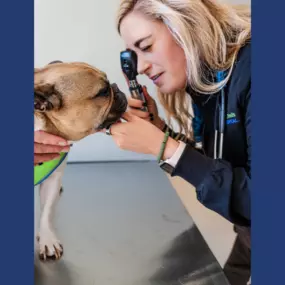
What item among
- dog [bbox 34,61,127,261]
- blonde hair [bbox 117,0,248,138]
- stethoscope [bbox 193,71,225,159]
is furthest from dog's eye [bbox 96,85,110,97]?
stethoscope [bbox 193,71,225,159]

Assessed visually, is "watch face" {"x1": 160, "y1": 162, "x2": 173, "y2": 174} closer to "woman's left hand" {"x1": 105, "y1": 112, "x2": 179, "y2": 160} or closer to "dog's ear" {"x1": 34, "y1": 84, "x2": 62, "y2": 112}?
"woman's left hand" {"x1": 105, "y1": 112, "x2": 179, "y2": 160}

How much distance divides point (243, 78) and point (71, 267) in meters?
0.52

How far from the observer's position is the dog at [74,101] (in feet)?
3.04

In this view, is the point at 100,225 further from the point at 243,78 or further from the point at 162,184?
the point at 243,78

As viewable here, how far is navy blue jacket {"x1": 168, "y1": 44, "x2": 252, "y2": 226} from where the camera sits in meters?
0.92

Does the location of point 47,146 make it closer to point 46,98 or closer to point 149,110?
point 46,98

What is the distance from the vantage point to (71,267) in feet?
3.33

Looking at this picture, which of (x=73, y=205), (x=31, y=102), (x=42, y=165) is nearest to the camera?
(x=31, y=102)

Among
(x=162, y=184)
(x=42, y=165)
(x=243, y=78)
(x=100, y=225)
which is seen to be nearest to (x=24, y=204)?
(x=42, y=165)

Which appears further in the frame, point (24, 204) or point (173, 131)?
point (173, 131)

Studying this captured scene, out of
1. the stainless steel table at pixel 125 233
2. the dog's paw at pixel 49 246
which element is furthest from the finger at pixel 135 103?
the dog's paw at pixel 49 246

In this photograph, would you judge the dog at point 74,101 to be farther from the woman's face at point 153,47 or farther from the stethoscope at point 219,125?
the stethoscope at point 219,125

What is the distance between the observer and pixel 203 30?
939 mm

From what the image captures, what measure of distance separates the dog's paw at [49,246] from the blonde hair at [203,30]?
0.37 metres
